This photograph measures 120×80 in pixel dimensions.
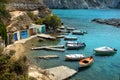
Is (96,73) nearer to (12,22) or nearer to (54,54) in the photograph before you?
(54,54)

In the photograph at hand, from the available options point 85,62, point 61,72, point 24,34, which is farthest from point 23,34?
point 61,72

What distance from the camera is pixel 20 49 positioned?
62.5m

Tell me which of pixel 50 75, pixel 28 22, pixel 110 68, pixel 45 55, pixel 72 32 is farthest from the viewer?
pixel 72 32

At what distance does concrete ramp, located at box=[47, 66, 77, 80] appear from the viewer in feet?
141

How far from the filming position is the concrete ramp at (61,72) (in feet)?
141

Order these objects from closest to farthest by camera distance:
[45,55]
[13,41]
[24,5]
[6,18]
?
[45,55], [13,41], [6,18], [24,5]

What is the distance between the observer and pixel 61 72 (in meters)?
45.2

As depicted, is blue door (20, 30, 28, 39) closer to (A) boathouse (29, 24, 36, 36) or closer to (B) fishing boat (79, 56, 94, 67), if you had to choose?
(A) boathouse (29, 24, 36, 36)

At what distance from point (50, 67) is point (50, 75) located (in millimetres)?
7582

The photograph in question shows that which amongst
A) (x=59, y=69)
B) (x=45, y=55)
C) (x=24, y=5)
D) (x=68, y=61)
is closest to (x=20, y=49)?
(x=45, y=55)

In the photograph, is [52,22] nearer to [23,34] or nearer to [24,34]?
[24,34]

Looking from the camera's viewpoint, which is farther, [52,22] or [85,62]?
[52,22]

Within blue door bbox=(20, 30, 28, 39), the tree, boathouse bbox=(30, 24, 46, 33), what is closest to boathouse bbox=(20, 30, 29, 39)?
blue door bbox=(20, 30, 28, 39)

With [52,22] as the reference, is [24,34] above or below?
below
